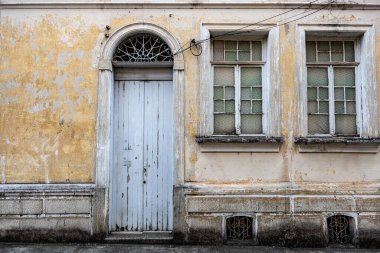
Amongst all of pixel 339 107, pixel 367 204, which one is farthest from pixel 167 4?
pixel 367 204

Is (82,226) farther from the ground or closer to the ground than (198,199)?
closer to the ground

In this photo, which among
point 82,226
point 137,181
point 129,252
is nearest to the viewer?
→ point 129,252

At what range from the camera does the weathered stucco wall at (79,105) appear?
7.07 metres

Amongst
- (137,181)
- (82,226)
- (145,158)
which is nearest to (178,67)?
(145,158)

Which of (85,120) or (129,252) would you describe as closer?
(129,252)

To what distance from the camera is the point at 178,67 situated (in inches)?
281

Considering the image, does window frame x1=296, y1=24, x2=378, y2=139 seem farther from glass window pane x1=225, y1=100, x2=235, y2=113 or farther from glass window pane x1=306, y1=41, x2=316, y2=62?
glass window pane x1=225, y1=100, x2=235, y2=113

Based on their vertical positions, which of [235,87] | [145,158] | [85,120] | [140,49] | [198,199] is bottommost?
[198,199]

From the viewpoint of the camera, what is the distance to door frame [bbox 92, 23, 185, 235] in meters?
6.96

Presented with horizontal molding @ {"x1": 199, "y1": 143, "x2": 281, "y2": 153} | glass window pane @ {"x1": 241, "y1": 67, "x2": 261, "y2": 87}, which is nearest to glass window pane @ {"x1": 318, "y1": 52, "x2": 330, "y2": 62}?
glass window pane @ {"x1": 241, "y1": 67, "x2": 261, "y2": 87}

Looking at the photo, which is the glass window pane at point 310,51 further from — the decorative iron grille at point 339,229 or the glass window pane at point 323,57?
the decorative iron grille at point 339,229

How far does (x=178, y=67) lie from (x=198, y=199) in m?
2.48

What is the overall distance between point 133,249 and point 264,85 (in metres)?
3.88

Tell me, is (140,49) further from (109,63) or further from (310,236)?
(310,236)
